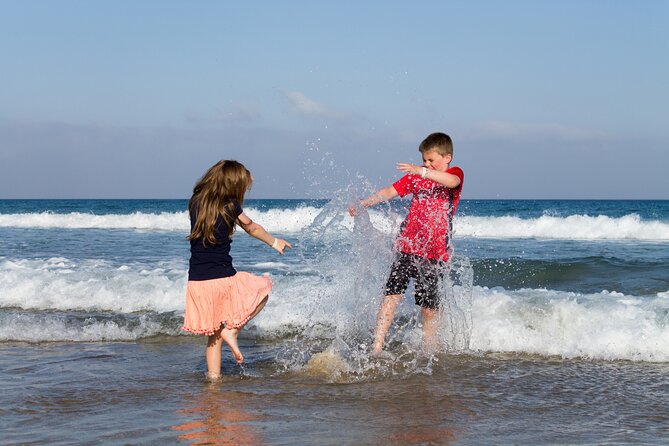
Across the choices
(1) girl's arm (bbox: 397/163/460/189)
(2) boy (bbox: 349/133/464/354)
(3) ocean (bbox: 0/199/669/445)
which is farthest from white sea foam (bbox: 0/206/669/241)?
(1) girl's arm (bbox: 397/163/460/189)

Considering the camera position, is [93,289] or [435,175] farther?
[93,289]

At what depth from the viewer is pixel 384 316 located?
576 centimetres

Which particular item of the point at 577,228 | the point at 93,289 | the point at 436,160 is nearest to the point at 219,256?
the point at 436,160

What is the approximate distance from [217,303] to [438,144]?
2.05 meters

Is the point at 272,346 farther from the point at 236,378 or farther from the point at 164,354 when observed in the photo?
the point at 236,378

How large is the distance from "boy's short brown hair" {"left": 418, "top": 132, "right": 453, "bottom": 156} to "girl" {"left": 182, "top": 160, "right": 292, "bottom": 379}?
1.30 m

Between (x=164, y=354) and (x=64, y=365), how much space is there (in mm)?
898

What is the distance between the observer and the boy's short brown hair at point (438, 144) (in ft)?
17.9

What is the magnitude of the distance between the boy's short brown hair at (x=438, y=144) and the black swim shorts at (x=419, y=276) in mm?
823

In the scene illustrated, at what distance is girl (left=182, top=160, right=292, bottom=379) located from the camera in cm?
511

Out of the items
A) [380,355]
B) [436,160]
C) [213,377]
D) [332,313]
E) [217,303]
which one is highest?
[436,160]

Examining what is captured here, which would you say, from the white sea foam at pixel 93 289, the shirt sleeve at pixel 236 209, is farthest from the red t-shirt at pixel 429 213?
the white sea foam at pixel 93 289

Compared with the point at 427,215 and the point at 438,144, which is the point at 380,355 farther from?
the point at 438,144

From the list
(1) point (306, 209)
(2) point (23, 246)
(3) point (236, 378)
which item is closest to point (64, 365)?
(3) point (236, 378)
